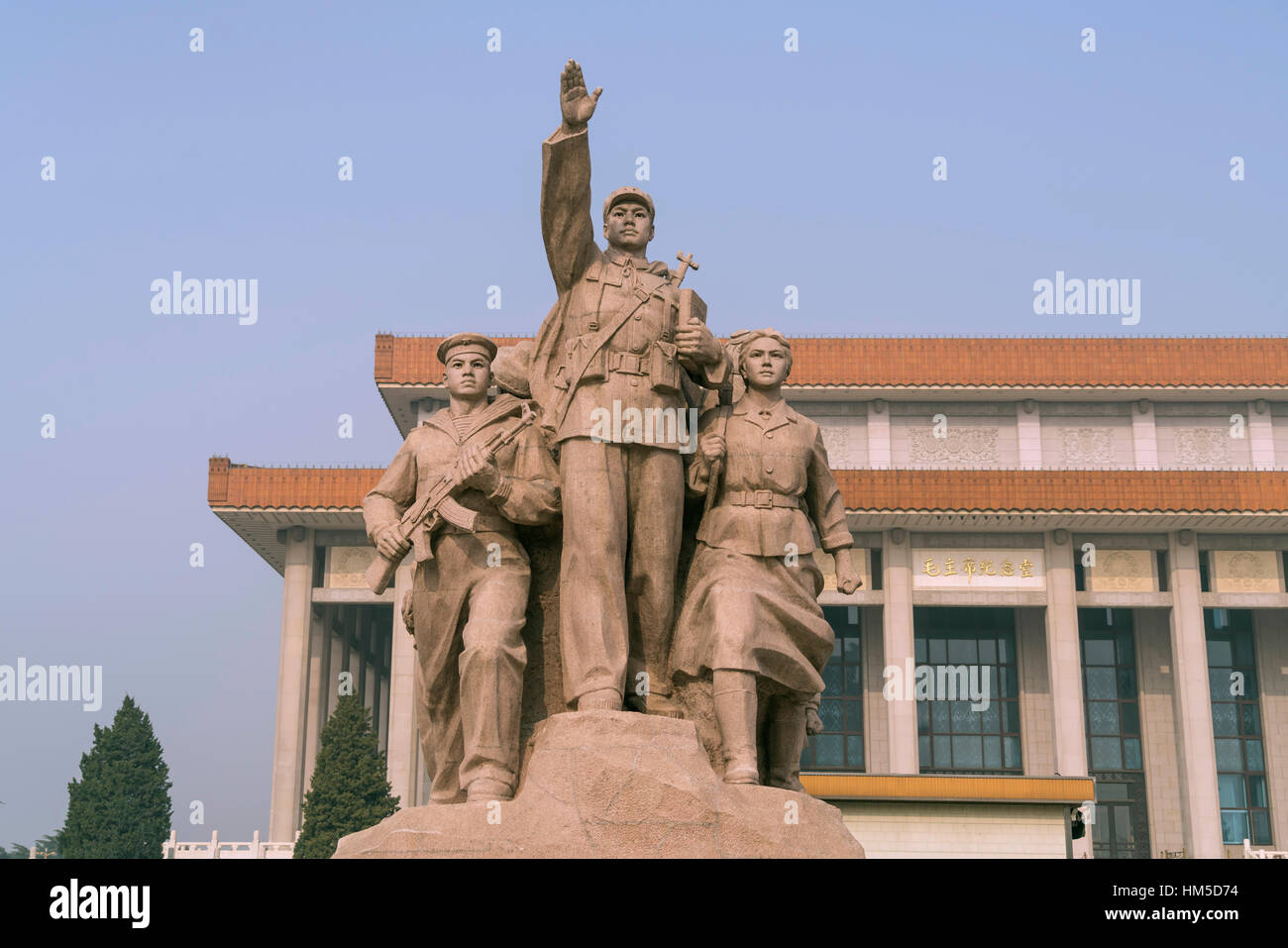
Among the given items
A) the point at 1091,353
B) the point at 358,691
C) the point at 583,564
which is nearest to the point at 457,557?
the point at 583,564

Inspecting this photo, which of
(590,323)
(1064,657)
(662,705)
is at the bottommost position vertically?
(662,705)

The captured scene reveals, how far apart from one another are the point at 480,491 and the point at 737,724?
58.9 inches

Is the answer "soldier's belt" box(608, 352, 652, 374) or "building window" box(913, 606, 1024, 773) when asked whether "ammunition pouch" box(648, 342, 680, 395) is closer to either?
"soldier's belt" box(608, 352, 652, 374)

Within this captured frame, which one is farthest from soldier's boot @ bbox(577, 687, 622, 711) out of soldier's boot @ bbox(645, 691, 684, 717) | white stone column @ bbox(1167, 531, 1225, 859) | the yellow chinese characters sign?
white stone column @ bbox(1167, 531, 1225, 859)

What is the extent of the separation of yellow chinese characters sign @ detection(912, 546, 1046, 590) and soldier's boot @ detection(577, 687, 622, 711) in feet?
87.1

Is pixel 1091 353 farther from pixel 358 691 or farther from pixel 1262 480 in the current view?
pixel 358 691

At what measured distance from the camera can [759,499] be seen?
5934mm

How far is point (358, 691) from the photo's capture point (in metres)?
38.1

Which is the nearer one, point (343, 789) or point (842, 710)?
point (343, 789)

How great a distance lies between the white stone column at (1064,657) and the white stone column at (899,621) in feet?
10.2

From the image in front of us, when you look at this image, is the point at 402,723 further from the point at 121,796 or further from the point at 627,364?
the point at 627,364

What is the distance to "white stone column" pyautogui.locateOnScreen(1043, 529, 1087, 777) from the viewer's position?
3006 centimetres

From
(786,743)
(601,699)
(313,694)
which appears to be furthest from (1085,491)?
(601,699)

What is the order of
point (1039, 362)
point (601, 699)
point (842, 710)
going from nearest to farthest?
point (601, 699) < point (1039, 362) < point (842, 710)
